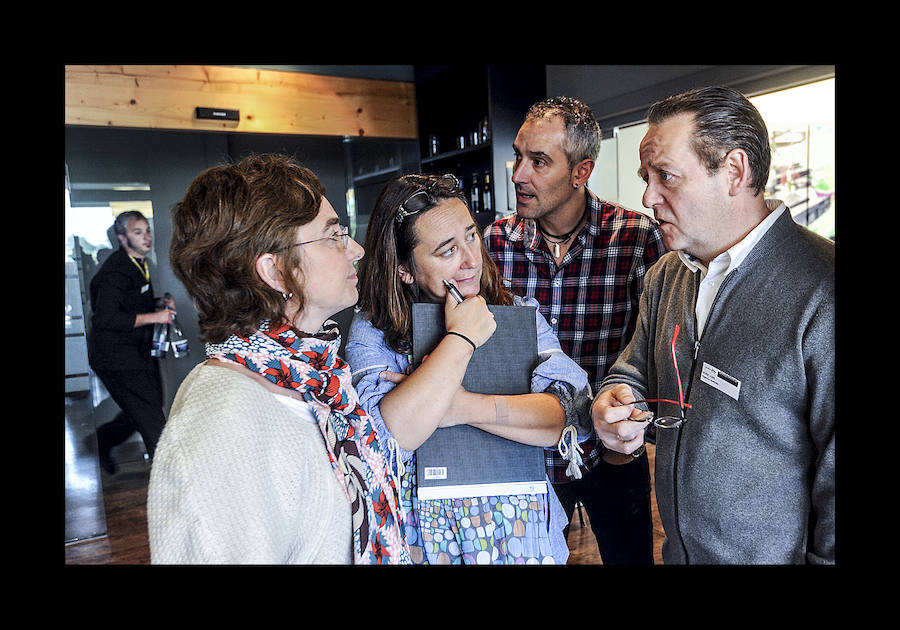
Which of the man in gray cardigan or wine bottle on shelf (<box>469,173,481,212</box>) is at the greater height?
wine bottle on shelf (<box>469,173,481,212</box>)

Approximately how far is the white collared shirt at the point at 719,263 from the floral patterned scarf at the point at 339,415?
68cm

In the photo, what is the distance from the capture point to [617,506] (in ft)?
5.67

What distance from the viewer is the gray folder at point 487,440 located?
4.19 feet

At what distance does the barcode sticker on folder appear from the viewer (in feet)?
4.20

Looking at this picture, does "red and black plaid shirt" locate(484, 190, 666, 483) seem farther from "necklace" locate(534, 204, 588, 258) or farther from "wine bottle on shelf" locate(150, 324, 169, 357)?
"wine bottle on shelf" locate(150, 324, 169, 357)

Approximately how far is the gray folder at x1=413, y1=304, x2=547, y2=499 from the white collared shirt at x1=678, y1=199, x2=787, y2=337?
0.33 metres

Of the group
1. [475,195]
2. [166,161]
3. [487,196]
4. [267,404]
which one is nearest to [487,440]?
[267,404]

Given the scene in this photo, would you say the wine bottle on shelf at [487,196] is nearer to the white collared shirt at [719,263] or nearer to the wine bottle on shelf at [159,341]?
the wine bottle on shelf at [159,341]

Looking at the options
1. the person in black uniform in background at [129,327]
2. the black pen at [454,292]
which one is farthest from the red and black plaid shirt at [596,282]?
the person in black uniform in background at [129,327]

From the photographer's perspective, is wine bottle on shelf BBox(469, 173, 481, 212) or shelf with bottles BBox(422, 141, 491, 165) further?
wine bottle on shelf BBox(469, 173, 481, 212)

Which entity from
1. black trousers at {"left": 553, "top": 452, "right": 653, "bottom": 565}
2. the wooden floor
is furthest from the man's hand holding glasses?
the wooden floor

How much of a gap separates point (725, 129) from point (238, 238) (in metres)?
0.89
